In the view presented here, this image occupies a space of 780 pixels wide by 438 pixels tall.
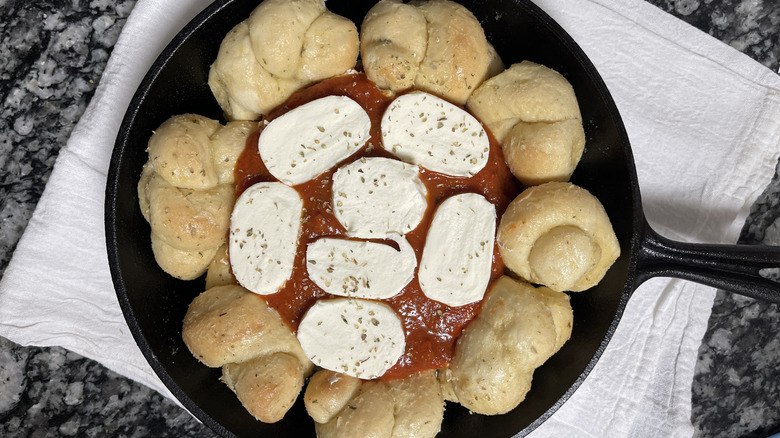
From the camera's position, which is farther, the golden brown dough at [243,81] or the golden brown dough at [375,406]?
the golden brown dough at [243,81]

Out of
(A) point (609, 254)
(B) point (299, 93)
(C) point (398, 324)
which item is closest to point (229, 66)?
(B) point (299, 93)

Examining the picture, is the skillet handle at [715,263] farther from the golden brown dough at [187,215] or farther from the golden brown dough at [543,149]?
the golden brown dough at [187,215]

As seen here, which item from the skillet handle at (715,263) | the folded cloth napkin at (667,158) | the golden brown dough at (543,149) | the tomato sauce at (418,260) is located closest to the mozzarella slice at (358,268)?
the tomato sauce at (418,260)

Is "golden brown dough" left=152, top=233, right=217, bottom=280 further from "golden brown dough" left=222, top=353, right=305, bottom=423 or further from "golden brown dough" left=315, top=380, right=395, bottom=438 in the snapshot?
"golden brown dough" left=315, top=380, right=395, bottom=438

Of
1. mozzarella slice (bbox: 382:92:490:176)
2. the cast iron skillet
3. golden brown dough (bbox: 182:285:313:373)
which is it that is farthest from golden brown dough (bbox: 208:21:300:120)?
golden brown dough (bbox: 182:285:313:373)

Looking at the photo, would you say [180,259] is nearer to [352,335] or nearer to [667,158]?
[352,335]

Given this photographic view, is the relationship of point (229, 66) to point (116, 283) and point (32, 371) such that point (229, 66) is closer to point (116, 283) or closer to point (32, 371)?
point (116, 283)
